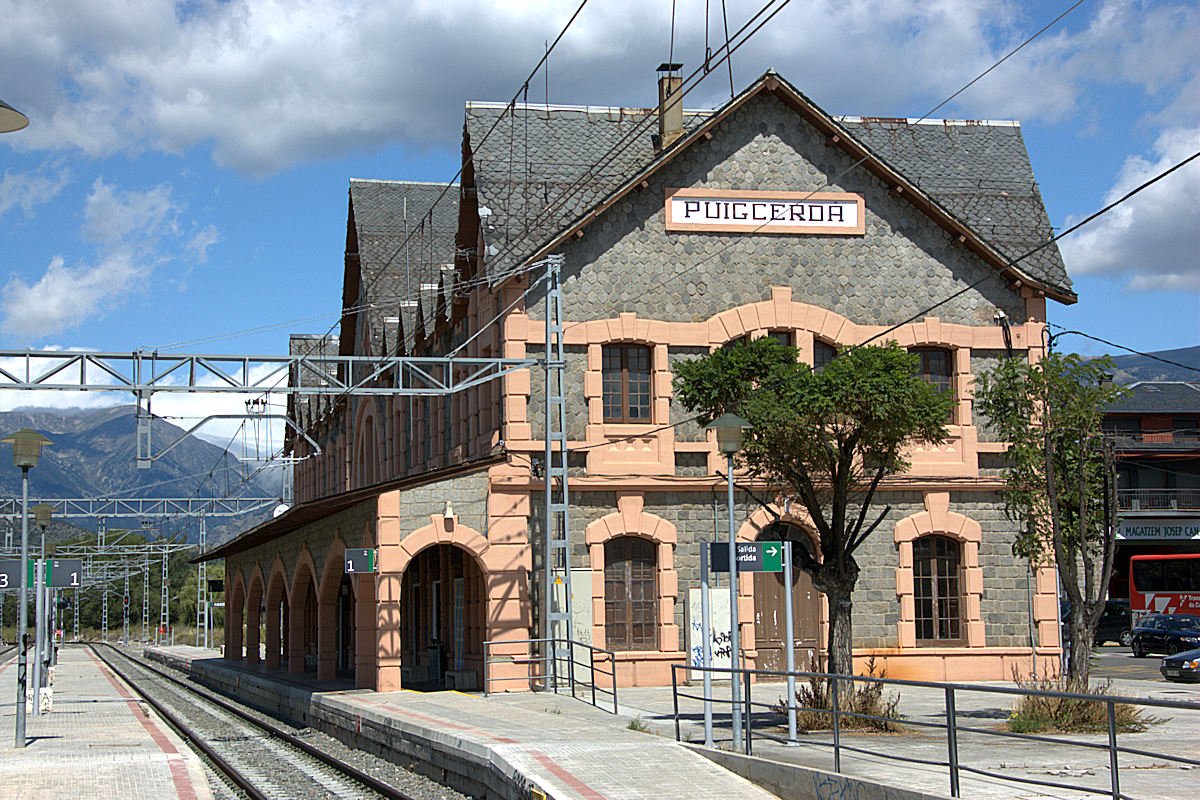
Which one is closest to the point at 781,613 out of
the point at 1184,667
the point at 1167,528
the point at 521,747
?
the point at 1184,667

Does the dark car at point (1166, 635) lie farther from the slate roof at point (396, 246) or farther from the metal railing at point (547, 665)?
the slate roof at point (396, 246)

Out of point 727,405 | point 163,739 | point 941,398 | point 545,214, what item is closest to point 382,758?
point 163,739

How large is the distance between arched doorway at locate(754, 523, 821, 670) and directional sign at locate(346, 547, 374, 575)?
728 cm

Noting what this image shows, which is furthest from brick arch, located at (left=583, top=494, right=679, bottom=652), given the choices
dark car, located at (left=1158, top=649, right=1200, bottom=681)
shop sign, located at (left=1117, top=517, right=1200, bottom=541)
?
shop sign, located at (left=1117, top=517, right=1200, bottom=541)

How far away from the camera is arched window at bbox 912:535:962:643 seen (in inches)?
1046

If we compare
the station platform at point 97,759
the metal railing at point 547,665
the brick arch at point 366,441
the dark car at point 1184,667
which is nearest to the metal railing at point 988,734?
the station platform at point 97,759

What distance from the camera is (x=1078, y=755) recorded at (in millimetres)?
10836

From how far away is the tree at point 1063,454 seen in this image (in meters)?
18.0

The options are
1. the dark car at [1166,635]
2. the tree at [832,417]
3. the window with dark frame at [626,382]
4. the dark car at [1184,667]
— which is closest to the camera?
the tree at [832,417]

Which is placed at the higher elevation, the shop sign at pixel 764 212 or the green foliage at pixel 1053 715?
the shop sign at pixel 764 212

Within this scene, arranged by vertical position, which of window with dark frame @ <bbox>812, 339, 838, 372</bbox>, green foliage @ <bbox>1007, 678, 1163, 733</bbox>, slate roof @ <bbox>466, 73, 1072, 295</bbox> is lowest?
green foliage @ <bbox>1007, 678, 1163, 733</bbox>

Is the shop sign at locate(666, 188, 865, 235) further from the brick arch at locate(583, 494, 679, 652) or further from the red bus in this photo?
the red bus

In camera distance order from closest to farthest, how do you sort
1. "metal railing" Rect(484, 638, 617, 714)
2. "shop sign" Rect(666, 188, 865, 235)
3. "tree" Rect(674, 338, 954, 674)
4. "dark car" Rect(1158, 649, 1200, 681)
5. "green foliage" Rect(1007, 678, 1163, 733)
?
"green foliage" Rect(1007, 678, 1163, 733) → "tree" Rect(674, 338, 954, 674) → "metal railing" Rect(484, 638, 617, 714) → "shop sign" Rect(666, 188, 865, 235) → "dark car" Rect(1158, 649, 1200, 681)

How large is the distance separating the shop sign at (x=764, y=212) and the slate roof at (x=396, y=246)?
10.7 m
